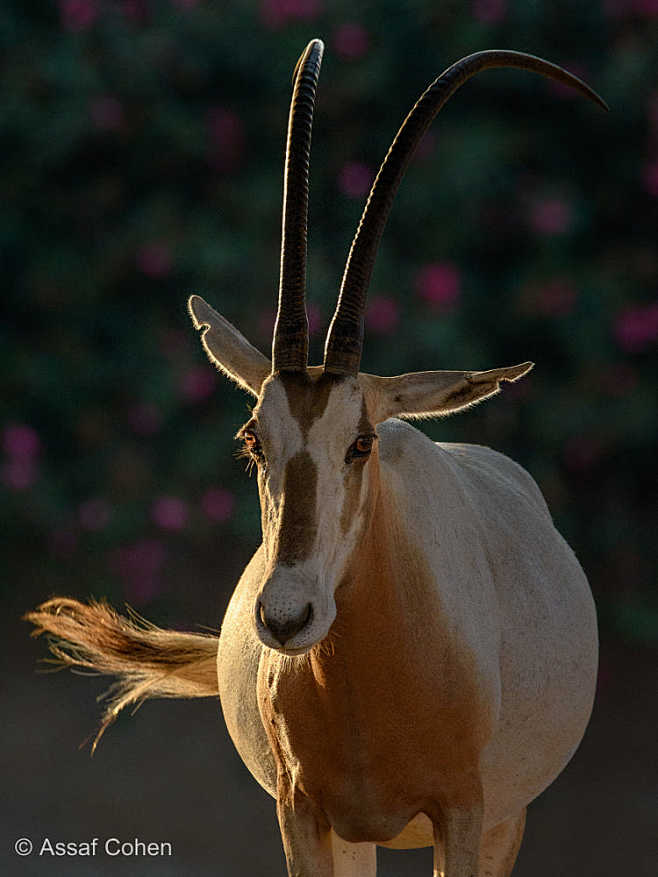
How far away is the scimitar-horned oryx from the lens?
225cm

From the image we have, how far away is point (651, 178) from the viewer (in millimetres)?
5934

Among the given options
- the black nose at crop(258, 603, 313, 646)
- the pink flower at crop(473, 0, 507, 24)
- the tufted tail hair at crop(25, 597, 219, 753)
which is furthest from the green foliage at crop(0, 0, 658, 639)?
the black nose at crop(258, 603, 313, 646)

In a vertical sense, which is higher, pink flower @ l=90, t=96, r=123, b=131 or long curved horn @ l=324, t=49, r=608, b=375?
pink flower @ l=90, t=96, r=123, b=131

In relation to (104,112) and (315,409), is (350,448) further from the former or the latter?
(104,112)

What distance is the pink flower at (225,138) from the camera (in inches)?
247

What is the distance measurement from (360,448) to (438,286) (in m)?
3.71

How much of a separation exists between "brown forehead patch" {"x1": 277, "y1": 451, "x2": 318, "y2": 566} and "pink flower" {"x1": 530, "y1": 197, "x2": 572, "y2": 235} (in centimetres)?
393

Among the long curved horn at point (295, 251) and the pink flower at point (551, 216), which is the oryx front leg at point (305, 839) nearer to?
the long curved horn at point (295, 251)

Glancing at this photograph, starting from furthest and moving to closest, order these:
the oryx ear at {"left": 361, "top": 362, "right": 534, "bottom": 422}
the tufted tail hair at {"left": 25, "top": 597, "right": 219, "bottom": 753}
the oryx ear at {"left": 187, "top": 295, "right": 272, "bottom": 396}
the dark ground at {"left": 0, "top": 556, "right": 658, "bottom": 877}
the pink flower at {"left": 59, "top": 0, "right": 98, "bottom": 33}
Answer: the pink flower at {"left": 59, "top": 0, "right": 98, "bottom": 33}, the dark ground at {"left": 0, "top": 556, "right": 658, "bottom": 877}, the tufted tail hair at {"left": 25, "top": 597, "right": 219, "bottom": 753}, the oryx ear at {"left": 187, "top": 295, "right": 272, "bottom": 396}, the oryx ear at {"left": 361, "top": 362, "right": 534, "bottom": 422}

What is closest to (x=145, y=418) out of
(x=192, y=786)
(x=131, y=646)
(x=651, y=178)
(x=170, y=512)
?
(x=170, y=512)

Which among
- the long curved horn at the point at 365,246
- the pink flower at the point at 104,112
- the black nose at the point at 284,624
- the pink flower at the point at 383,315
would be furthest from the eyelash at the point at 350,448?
the pink flower at the point at 104,112

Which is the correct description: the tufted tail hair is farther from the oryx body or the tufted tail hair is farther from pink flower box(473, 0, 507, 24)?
pink flower box(473, 0, 507, 24)

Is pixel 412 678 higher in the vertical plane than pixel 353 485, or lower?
lower

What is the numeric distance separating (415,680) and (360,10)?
14.2 ft
